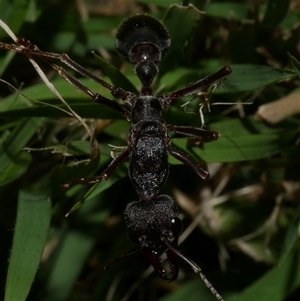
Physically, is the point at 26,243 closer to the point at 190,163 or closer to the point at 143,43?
the point at 190,163

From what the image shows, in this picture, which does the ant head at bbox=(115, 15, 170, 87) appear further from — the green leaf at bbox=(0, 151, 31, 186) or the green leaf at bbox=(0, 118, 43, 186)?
the green leaf at bbox=(0, 151, 31, 186)

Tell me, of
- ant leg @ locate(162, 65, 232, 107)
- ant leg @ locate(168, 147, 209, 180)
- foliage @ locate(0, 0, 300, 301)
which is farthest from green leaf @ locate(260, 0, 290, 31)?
ant leg @ locate(168, 147, 209, 180)

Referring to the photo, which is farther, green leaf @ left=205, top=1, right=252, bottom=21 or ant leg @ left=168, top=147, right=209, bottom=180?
green leaf @ left=205, top=1, right=252, bottom=21

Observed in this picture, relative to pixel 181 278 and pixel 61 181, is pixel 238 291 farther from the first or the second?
pixel 61 181

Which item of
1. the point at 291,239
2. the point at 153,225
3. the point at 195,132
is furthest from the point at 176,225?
the point at 291,239

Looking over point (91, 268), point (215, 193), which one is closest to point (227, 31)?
point (215, 193)

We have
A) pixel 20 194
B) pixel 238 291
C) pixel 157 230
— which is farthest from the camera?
pixel 238 291

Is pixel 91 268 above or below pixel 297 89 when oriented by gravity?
below
